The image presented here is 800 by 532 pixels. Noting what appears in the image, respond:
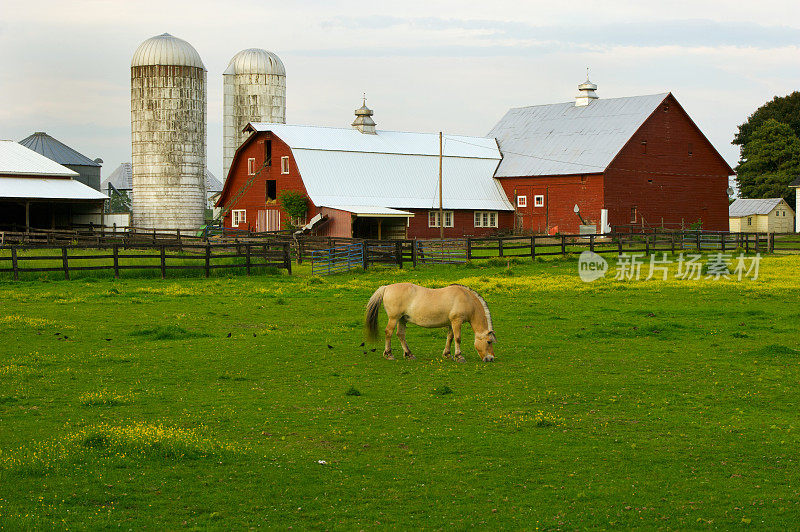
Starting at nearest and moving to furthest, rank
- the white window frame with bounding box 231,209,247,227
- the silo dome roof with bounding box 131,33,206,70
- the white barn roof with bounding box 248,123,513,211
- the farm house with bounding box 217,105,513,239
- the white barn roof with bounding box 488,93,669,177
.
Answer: the farm house with bounding box 217,105,513,239 < the white barn roof with bounding box 248,123,513,211 < the white barn roof with bounding box 488,93,669,177 < the white window frame with bounding box 231,209,247,227 < the silo dome roof with bounding box 131,33,206,70

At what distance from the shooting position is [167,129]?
61156mm

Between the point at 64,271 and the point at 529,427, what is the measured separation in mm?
21837

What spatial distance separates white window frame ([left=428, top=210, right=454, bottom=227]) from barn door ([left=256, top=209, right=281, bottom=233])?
893 cm

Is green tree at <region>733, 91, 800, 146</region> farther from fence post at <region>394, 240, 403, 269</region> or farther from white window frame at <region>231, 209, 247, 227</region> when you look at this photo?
fence post at <region>394, 240, 403, 269</region>

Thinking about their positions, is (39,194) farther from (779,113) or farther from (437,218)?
(779,113)

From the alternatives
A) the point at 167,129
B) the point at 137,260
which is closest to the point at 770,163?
the point at 167,129

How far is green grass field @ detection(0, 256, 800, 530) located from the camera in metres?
7.50

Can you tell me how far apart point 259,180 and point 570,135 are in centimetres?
1986

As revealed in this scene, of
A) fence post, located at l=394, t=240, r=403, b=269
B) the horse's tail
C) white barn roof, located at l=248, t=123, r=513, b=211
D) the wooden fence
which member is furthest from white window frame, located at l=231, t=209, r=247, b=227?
the horse's tail

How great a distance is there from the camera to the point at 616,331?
17.7 metres

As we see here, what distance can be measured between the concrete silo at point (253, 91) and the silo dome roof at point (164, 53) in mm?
6070

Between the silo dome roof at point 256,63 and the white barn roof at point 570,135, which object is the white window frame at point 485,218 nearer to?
the white barn roof at point 570,135

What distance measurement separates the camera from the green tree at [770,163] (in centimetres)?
8519

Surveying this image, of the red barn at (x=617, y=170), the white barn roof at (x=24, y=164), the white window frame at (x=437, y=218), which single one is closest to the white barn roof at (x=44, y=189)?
the white barn roof at (x=24, y=164)
